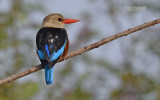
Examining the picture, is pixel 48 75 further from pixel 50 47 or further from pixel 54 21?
pixel 54 21

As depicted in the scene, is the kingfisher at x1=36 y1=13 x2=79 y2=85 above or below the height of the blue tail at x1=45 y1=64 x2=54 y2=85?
above

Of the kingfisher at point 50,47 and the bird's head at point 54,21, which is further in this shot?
the bird's head at point 54,21

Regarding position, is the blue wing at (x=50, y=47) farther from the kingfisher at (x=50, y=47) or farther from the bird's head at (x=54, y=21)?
the bird's head at (x=54, y=21)

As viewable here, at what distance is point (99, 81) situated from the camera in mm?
6184

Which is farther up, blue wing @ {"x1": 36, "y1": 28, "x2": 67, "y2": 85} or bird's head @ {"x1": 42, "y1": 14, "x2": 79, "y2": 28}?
blue wing @ {"x1": 36, "y1": 28, "x2": 67, "y2": 85}

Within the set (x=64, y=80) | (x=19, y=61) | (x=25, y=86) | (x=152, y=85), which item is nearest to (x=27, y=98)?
(x=25, y=86)

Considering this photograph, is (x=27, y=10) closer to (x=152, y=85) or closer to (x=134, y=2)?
(x=134, y=2)

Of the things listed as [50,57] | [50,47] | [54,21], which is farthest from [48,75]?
[54,21]

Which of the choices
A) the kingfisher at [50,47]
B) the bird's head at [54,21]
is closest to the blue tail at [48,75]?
the kingfisher at [50,47]

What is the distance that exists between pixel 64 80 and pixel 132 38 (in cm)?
115

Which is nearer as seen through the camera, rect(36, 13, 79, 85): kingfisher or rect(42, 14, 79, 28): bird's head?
rect(36, 13, 79, 85): kingfisher

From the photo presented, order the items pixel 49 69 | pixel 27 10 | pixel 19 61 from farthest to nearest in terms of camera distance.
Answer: pixel 27 10 < pixel 19 61 < pixel 49 69

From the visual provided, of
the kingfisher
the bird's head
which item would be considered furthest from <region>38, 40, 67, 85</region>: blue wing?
the bird's head

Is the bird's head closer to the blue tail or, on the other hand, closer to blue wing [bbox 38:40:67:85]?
blue wing [bbox 38:40:67:85]
